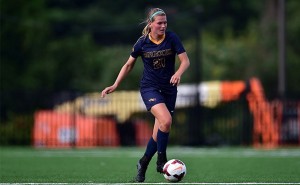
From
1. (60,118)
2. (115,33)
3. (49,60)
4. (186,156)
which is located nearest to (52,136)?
(60,118)

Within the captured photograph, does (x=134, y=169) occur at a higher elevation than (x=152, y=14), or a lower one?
lower

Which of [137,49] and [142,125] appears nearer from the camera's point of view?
[137,49]

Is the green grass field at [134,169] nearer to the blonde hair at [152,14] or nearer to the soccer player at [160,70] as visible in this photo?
the soccer player at [160,70]

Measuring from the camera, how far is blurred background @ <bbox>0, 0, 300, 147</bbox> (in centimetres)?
2952

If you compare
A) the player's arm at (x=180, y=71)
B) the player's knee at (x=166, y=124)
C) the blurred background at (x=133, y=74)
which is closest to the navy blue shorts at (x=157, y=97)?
the player's knee at (x=166, y=124)

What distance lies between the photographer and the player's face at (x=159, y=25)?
12.8 meters

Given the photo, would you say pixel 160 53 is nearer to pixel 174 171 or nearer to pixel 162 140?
pixel 162 140

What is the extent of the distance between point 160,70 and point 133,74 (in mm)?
31641

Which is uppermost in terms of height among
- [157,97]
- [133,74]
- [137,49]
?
[133,74]

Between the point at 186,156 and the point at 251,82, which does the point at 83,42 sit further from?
the point at 186,156

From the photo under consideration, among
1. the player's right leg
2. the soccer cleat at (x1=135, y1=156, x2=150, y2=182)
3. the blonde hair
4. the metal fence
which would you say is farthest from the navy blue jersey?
the metal fence

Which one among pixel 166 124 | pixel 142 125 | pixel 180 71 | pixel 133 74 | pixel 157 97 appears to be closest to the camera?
pixel 180 71

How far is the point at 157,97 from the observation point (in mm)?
12812

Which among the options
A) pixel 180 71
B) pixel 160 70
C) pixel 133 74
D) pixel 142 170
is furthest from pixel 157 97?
pixel 133 74
